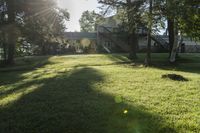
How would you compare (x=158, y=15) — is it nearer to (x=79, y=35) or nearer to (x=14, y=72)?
(x=14, y=72)

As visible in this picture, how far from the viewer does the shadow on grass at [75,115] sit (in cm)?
592

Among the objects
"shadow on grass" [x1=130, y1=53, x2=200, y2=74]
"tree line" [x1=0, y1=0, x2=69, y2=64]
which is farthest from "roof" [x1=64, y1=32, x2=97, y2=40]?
"shadow on grass" [x1=130, y1=53, x2=200, y2=74]

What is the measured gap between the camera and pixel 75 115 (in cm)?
668

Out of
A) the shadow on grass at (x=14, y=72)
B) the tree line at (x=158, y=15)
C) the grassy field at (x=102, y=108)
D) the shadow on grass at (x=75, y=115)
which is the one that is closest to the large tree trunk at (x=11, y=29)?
the shadow on grass at (x=14, y=72)

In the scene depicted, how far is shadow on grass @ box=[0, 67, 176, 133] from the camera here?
19.4 ft

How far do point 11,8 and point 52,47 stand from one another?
46.4 ft

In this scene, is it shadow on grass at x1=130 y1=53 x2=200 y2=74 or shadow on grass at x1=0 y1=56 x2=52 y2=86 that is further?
shadow on grass at x1=130 y1=53 x2=200 y2=74

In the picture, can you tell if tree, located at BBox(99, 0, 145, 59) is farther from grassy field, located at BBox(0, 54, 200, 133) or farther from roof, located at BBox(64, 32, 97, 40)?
roof, located at BBox(64, 32, 97, 40)

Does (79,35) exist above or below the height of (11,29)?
below

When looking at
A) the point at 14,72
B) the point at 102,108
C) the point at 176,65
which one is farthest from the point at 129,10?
the point at 102,108

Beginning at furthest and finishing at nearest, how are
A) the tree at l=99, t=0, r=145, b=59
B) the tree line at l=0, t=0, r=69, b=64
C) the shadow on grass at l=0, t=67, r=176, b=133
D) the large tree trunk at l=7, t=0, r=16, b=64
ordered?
the tree line at l=0, t=0, r=69, b=64
the large tree trunk at l=7, t=0, r=16, b=64
the tree at l=99, t=0, r=145, b=59
the shadow on grass at l=0, t=67, r=176, b=133

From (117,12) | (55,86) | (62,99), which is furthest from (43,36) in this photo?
(62,99)

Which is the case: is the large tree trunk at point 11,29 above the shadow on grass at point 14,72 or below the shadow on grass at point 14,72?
above

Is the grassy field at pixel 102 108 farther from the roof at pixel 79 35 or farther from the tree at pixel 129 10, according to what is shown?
the roof at pixel 79 35
